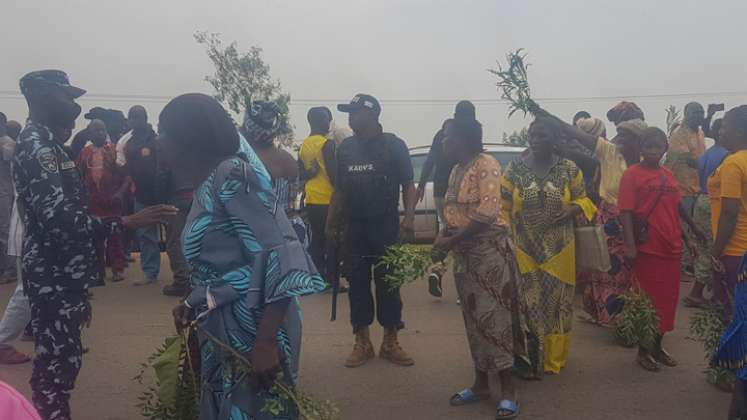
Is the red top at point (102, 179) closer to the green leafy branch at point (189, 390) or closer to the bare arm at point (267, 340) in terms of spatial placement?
the green leafy branch at point (189, 390)

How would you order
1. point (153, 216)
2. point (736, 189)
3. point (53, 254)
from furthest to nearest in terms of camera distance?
point (736, 189) → point (53, 254) → point (153, 216)

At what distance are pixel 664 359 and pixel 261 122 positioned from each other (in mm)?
3403

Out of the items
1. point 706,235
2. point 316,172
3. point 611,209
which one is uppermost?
point 316,172

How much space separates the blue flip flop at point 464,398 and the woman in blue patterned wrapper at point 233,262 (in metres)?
2.15

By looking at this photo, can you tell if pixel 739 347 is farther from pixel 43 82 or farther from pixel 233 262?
pixel 43 82

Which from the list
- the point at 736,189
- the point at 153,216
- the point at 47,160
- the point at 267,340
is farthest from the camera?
the point at 736,189

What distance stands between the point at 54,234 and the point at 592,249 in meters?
3.35

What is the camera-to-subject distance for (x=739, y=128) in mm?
4484

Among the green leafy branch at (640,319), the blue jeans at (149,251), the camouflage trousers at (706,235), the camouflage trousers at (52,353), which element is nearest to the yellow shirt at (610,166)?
the green leafy branch at (640,319)

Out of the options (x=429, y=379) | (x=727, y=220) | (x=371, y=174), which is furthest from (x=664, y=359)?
(x=371, y=174)

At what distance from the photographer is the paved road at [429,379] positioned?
14.4 feet

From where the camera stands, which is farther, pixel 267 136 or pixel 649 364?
pixel 649 364

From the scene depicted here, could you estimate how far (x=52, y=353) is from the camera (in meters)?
3.53

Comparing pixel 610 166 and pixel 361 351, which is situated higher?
pixel 610 166
